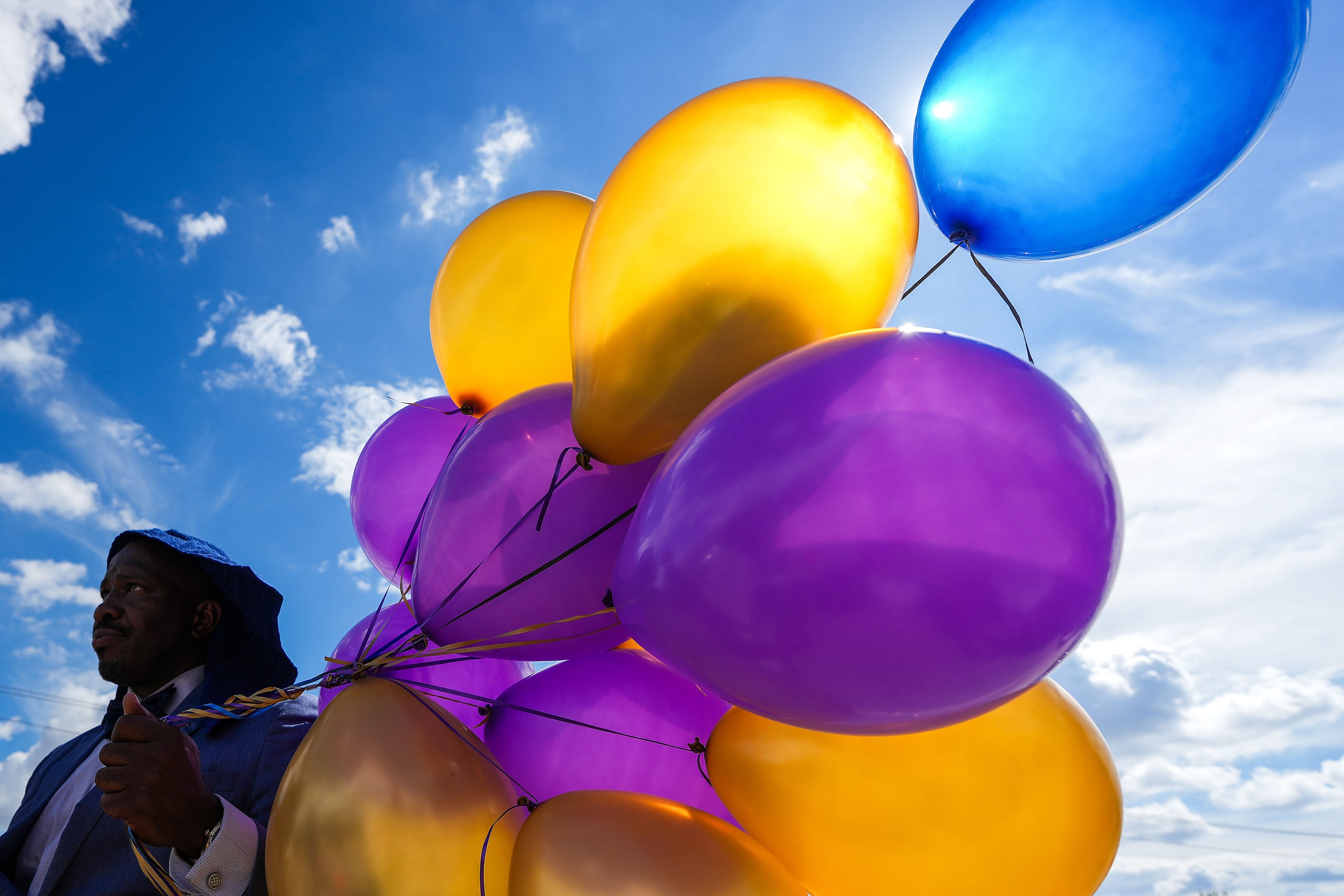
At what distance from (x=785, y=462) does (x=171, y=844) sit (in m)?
1.43

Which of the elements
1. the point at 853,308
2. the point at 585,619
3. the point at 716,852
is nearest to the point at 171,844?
the point at 585,619

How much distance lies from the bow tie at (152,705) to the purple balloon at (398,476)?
0.73 m

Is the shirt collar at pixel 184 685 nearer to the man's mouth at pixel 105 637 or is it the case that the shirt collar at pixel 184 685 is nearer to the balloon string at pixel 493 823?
the man's mouth at pixel 105 637

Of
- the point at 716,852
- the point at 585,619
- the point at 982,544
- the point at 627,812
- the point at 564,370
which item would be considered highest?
the point at 564,370

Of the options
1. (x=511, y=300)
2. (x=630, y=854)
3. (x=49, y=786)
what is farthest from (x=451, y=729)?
(x=49, y=786)

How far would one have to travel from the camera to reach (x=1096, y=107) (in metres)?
1.40

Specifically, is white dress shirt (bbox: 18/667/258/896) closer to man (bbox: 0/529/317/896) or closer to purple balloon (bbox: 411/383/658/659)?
man (bbox: 0/529/317/896)

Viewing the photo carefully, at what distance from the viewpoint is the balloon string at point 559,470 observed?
1.43 meters

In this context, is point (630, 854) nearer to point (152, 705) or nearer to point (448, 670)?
point (448, 670)

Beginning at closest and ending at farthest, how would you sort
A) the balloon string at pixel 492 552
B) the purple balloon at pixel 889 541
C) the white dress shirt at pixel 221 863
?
the purple balloon at pixel 889 541 < the balloon string at pixel 492 552 < the white dress shirt at pixel 221 863

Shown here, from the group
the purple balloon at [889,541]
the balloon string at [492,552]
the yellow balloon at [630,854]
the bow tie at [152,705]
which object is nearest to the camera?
the purple balloon at [889,541]

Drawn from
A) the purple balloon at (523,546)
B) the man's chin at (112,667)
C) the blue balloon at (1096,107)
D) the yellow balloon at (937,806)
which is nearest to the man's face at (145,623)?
the man's chin at (112,667)

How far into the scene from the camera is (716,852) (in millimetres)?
1245

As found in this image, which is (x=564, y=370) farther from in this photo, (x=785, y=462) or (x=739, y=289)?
(x=785, y=462)
